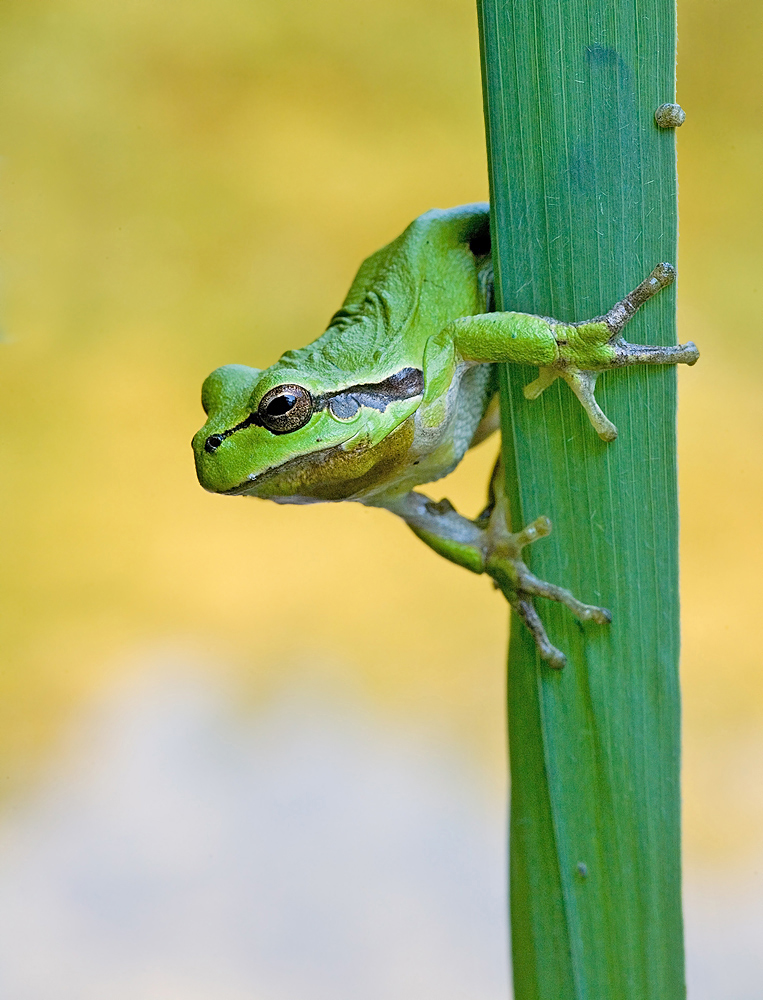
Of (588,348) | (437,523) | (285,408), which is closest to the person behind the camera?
(588,348)

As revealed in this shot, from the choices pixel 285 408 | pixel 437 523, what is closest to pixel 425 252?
pixel 285 408

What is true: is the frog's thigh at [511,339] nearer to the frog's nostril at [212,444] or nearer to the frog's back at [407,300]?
the frog's back at [407,300]

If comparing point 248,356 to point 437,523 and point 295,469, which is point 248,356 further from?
point 295,469

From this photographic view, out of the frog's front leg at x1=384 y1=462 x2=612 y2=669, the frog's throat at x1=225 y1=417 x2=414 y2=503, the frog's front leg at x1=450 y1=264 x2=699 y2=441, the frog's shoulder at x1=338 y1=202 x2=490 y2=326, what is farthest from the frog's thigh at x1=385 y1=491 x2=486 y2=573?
the frog's front leg at x1=450 y1=264 x2=699 y2=441

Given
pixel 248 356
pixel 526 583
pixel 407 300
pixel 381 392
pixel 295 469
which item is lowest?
pixel 526 583

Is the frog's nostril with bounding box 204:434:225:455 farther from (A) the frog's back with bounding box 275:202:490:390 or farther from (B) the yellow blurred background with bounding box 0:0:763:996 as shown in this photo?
(B) the yellow blurred background with bounding box 0:0:763:996

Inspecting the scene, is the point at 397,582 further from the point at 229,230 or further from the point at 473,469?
the point at 229,230
